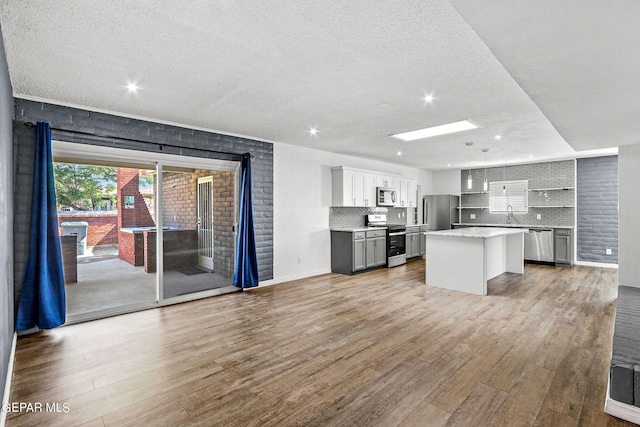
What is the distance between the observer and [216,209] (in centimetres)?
569

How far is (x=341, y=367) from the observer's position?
2.68 m

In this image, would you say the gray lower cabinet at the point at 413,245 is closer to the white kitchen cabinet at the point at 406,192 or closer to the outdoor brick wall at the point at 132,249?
the white kitchen cabinet at the point at 406,192

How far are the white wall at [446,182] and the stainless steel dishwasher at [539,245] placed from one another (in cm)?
234

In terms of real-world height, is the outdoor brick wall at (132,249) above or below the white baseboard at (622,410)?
above

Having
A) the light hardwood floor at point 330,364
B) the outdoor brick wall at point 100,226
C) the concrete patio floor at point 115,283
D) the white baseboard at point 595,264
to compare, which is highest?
the outdoor brick wall at point 100,226

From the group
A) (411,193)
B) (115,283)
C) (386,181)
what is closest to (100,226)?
(115,283)

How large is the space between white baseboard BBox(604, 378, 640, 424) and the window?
23.9 feet

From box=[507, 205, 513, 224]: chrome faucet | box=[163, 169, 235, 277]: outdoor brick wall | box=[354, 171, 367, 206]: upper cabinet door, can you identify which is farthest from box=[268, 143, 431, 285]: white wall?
box=[507, 205, 513, 224]: chrome faucet

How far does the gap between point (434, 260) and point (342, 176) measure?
7.83 feet

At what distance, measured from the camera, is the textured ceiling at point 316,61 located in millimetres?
1898

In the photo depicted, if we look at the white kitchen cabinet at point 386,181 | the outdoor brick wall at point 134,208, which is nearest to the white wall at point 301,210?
the white kitchen cabinet at point 386,181

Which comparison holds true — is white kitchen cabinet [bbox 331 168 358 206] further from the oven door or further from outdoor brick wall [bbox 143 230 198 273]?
outdoor brick wall [bbox 143 230 198 273]

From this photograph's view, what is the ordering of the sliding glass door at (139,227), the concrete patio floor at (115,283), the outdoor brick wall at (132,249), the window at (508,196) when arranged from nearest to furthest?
the sliding glass door at (139,227) → the concrete patio floor at (115,283) → the outdoor brick wall at (132,249) → the window at (508,196)

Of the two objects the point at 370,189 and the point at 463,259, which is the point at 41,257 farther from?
the point at 370,189
